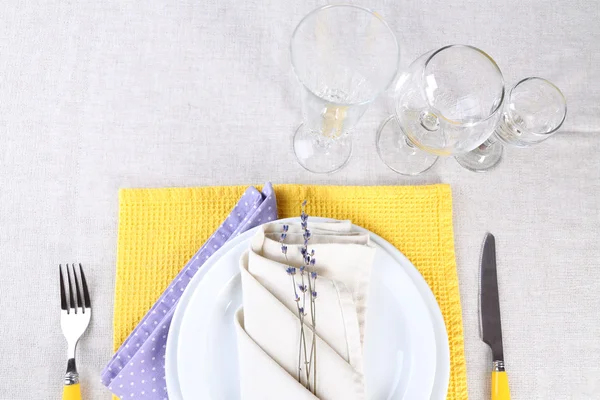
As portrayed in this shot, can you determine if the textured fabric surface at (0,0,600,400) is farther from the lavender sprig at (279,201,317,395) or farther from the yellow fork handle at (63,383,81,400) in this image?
the lavender sprig at (279,201,317,395)

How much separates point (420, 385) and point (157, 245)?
352 mm

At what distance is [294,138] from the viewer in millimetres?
642

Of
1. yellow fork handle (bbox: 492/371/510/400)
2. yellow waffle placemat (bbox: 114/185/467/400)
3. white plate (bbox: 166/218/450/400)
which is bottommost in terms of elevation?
yellow fork handle (bbox: 492/371/510/400)

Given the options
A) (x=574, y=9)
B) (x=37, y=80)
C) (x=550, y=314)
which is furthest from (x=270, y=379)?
(x=574, y=9)

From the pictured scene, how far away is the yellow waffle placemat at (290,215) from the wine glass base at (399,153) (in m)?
0.04

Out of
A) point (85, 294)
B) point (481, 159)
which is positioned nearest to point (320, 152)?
point (481, 159)

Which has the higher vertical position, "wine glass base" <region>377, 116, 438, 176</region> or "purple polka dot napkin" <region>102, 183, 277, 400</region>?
"wine glass base" <region>377, 116, 438, 176</region>

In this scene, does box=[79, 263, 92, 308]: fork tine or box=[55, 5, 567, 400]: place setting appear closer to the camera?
box=[55, 5, 567, 400]: place setting

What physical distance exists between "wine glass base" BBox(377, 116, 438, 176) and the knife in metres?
0.13

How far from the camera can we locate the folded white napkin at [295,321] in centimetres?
46

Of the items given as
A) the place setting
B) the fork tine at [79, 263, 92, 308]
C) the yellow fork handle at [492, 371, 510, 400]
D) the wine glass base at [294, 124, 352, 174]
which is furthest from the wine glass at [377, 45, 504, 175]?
the fork tine at [79, 263, 92, 308]

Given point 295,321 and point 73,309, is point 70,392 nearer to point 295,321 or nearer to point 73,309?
point 73,309

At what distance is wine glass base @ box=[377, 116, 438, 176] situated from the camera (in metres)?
0.64

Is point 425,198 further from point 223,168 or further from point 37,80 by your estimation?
point 37,80
